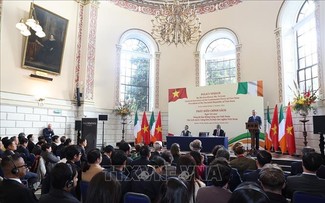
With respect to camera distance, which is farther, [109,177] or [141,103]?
[141,103]

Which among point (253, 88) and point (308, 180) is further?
point (253, 88)

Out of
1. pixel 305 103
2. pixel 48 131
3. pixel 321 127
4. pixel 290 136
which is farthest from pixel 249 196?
pixel 48 131

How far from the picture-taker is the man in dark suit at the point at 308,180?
2510mm

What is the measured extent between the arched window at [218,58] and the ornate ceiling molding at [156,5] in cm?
111

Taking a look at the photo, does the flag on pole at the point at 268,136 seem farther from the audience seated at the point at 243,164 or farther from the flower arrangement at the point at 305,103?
the audience seated at the point at 243,164

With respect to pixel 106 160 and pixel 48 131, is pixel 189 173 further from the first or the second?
pixel 48 131

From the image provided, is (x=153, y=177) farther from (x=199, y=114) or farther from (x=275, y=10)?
(x=275, y=10)

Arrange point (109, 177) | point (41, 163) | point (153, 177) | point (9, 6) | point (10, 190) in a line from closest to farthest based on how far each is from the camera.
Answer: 1. point (109, 177)
2. point (10, 190)
3. point (153, 177)
4. point (41, 163)
5. point (9, 6)

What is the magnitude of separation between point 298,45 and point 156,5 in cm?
652

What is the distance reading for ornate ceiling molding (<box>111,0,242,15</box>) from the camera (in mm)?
11553

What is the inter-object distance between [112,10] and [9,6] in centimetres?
444

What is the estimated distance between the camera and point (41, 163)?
4.93 meters

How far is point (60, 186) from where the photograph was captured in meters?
1.82

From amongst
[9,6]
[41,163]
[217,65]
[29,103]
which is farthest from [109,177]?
[217,65]
